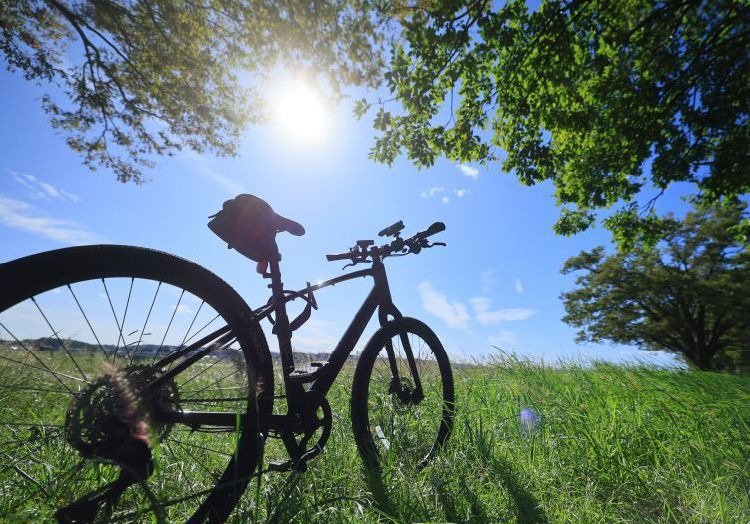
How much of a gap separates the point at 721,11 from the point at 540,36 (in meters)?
4.77

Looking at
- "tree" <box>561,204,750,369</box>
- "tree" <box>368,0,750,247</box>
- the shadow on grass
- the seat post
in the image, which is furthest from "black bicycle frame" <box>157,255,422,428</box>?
"tree" <box>561,204,750,369</box>

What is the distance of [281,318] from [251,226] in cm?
59

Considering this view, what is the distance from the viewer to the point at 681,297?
24500 millimetres

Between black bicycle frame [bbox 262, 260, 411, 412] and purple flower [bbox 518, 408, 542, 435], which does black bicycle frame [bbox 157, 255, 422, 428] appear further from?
purple flower [bbox 518, 408, 542, 435]

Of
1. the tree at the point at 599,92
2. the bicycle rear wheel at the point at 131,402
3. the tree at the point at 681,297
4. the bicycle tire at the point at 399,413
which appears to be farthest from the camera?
the tree at the point at 681,297

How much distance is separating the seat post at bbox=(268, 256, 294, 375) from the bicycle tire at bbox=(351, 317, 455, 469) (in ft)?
1.89

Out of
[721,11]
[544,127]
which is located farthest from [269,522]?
[721,11]

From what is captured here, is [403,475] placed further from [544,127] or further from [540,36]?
[544,127]

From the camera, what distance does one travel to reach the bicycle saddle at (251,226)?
6.82 ft

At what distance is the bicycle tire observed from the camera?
253cm

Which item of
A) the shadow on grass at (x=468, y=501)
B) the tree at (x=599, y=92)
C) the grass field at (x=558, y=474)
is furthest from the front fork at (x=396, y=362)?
the tree at (x=599, y=92)

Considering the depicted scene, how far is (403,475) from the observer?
219cm

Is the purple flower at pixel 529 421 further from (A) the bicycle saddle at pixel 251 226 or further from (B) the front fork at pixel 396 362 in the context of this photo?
(A) the bicycle saddle at pixel 251 226

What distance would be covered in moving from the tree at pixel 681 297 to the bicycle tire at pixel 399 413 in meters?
25.9
